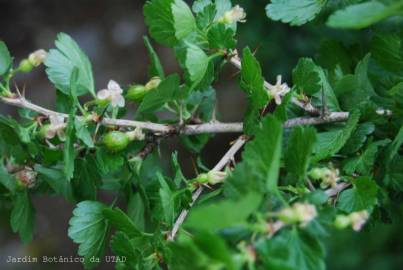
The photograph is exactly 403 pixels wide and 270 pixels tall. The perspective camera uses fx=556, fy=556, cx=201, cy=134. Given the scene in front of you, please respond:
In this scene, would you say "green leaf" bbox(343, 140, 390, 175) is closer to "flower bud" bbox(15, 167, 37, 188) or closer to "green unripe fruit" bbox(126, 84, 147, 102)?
"green unripe fruit" bbox(126, 84, 147, 102)

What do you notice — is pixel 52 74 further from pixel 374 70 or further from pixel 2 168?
pixel 374 70

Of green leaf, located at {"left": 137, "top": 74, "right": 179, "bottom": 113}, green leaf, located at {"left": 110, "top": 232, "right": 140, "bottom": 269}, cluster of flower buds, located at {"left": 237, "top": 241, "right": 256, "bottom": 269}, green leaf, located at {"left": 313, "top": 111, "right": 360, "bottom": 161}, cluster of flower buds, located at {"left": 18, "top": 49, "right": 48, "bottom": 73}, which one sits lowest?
green leaf, located at {"left": 110, "top": 232, "right": 140, "bottom": 269}

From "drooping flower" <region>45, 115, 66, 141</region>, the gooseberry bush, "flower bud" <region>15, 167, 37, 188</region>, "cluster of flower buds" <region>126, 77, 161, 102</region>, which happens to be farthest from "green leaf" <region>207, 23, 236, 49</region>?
"flower bud" <region>15, 167, 37, 188</region>

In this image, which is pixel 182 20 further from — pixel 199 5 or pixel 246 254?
pixel 246 254

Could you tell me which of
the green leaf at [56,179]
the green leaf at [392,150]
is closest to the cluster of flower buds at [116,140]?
the green leaf at [56,179]

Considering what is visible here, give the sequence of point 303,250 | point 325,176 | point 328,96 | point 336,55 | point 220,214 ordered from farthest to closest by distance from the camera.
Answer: point 336,55, point 328,96, point 325,176, point 303,250, point 220,214

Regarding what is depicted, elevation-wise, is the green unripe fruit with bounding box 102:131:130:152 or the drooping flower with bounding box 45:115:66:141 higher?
the drooping flower with bounding box 45:115:66:141

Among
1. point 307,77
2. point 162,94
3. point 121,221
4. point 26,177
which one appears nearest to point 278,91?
point 307,77
